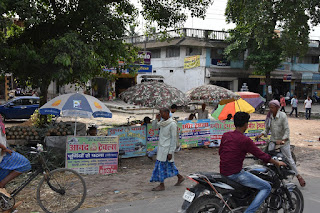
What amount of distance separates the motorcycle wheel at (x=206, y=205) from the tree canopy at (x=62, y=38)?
5.02m

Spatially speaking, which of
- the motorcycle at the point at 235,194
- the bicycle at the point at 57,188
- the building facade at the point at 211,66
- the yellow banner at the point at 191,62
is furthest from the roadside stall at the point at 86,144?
the yellow banner at the point at 191,62

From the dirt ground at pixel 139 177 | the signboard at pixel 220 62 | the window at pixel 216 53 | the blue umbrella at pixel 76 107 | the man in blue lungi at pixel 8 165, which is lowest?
the dirt ground at pixel 139 177

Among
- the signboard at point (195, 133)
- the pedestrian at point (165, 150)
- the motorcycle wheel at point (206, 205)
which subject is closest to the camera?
the motorcycle wheel at point (206, 205)

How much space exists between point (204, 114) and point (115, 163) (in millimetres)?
5119

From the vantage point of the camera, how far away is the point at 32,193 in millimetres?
5723

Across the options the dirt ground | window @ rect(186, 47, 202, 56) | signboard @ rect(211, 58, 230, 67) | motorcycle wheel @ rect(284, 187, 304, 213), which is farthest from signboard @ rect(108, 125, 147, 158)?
signboard @ rect(211, 58, 230, 67)

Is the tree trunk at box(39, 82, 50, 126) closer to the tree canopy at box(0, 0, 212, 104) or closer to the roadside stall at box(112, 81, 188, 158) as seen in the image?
the tree canopy at box(0, 0, 212, 104)

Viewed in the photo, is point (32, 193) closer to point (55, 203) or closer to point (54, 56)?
point (55, 203)

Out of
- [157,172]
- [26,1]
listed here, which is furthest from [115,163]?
[26,1]

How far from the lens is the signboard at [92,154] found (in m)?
6.92

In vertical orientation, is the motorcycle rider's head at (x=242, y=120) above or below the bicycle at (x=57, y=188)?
above

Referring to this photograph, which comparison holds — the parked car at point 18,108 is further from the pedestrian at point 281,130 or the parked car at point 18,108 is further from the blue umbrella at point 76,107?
the pedestrian at point 281,130

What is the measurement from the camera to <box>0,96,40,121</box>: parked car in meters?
16.5

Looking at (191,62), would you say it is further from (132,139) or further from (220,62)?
(132,139)
